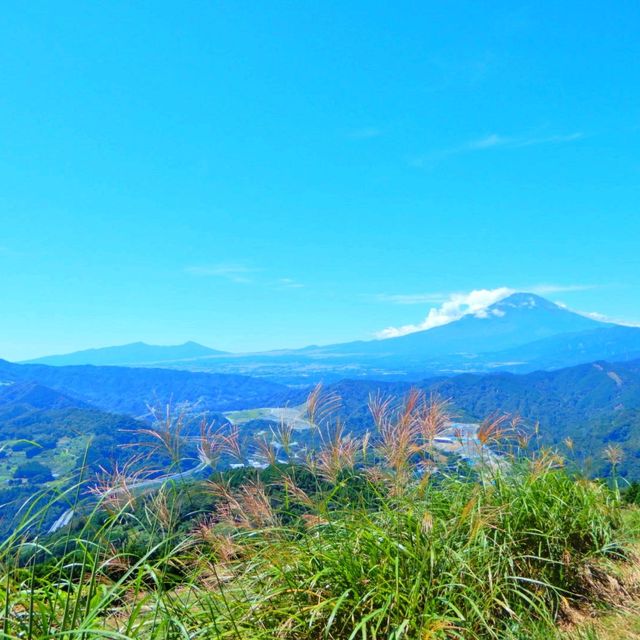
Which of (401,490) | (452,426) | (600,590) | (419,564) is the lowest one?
(600,590)

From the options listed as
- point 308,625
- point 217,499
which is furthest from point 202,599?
point 217,499

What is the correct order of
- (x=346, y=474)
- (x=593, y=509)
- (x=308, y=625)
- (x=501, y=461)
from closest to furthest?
1. (x=308, y=625)
2. (x=346, y=474)
3. (x=593, y=509)
4. (x=501, y=461)

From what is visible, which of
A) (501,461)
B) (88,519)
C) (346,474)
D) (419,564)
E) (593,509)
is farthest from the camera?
(501,461)

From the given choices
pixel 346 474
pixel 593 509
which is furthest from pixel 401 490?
pixel 593 509

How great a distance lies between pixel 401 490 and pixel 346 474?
58 centimetres

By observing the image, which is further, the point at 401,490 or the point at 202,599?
the point at 401,490

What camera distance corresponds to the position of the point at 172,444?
3.28 meters

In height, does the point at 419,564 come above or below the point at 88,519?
below

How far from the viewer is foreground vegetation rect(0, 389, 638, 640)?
2559mm

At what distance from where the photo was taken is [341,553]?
121 inches

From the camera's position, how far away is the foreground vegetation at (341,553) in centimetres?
256

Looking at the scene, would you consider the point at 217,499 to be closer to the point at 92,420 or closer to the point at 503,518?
the point at 503,518

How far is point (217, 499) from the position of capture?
4176 millimetres

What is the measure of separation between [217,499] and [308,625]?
163 cm
